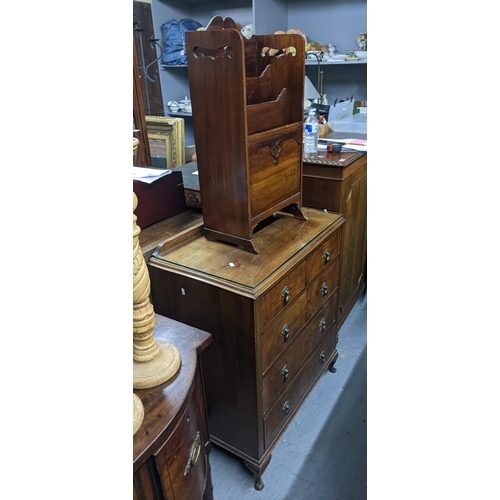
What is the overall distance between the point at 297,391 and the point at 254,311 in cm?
60

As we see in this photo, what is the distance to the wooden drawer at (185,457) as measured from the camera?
2.32ft

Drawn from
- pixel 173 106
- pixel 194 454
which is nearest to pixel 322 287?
pixel 194 454

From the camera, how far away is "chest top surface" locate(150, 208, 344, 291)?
1.18 m

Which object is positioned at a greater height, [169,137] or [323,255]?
[169,137]

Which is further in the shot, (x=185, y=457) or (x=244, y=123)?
(x=244, y=123)

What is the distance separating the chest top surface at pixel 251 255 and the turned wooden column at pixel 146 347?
39 cm

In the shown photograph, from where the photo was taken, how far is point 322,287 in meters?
1.56

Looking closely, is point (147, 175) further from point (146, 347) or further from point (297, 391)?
point (297, 391)

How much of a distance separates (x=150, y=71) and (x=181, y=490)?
349cm

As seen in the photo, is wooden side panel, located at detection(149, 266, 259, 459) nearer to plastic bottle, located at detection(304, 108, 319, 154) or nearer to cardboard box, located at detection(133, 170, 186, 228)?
cardboard box, located at detection(133, 170, 186, 228)

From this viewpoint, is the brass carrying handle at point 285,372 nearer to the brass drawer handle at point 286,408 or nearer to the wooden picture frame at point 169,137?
the brass drawer handle at point 286,408
